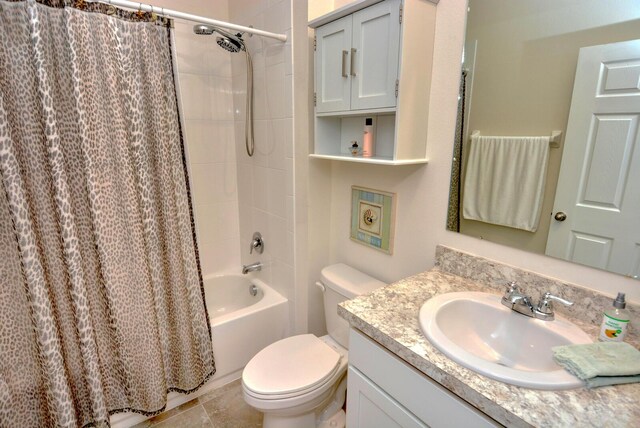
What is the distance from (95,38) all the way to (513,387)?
172cm

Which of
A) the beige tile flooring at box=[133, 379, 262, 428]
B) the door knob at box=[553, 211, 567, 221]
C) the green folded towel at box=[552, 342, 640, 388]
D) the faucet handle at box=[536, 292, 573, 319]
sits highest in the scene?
the door knob at box=[553, 211, 567, 221]

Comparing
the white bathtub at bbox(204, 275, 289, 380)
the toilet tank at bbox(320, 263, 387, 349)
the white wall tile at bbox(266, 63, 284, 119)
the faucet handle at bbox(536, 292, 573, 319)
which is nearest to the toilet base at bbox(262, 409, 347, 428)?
the toilet tank at bbox(320, 263, 387, 349)

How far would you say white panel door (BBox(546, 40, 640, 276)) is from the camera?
855 millimetres

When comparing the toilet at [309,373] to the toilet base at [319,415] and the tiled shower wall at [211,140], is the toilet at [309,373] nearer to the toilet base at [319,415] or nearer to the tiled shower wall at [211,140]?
the toilet base at [319,415]

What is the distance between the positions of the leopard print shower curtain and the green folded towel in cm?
144

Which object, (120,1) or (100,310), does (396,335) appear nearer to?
(100,310)

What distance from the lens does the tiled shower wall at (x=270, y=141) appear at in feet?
5.47

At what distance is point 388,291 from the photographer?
117 cm

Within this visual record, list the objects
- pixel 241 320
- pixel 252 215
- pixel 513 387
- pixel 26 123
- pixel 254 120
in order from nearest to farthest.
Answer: pixel 513 387, pixel 26 123, pixel 241 320, pixel 254 120, pixel 252 215

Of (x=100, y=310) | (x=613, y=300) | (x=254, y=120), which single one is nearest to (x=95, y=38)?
(x=254, y=120)

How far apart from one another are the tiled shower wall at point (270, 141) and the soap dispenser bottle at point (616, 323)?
1310 mm

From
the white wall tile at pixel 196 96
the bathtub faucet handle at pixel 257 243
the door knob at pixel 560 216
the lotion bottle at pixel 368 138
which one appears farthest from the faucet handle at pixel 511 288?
the white wall tile at pixel 196 96

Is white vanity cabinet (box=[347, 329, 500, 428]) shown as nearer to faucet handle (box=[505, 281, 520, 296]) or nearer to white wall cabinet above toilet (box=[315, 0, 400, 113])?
faucet handle (box=[505, 281, 520, 296])

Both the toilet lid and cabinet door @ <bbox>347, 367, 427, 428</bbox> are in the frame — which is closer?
cabinet door @ <bbox>347, 367, 427, 428</bbox>
